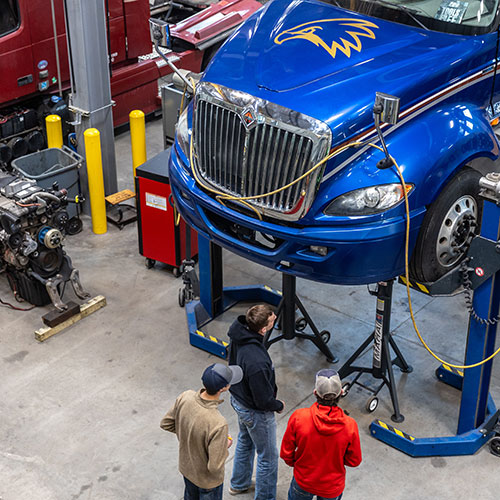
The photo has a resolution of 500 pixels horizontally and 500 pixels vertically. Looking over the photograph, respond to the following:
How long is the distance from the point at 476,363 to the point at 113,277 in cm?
367

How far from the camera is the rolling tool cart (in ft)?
25.2

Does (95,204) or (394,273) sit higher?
(394,273)

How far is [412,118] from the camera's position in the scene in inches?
212

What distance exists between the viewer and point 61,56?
9938 mm

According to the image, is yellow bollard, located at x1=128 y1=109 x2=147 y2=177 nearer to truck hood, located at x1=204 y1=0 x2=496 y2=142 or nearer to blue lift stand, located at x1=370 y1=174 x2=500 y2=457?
truck hood, located at x1=204 y1=0 x2=496 y2=142

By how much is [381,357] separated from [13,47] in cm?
571

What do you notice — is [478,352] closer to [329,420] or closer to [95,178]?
[329,420]

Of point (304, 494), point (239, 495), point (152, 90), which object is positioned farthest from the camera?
point (152, 90)

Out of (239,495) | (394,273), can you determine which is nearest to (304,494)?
(239,495)

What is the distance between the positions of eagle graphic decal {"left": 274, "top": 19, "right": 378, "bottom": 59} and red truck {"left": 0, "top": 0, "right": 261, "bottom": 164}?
463 cm

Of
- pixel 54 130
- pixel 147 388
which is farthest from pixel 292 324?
pixel 54 130

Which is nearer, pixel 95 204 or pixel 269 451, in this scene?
pixel 269 451

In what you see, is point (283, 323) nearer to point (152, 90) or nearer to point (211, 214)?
point (211, 214)

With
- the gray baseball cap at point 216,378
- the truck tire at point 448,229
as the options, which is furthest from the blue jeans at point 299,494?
the truck tire at point 448,229
